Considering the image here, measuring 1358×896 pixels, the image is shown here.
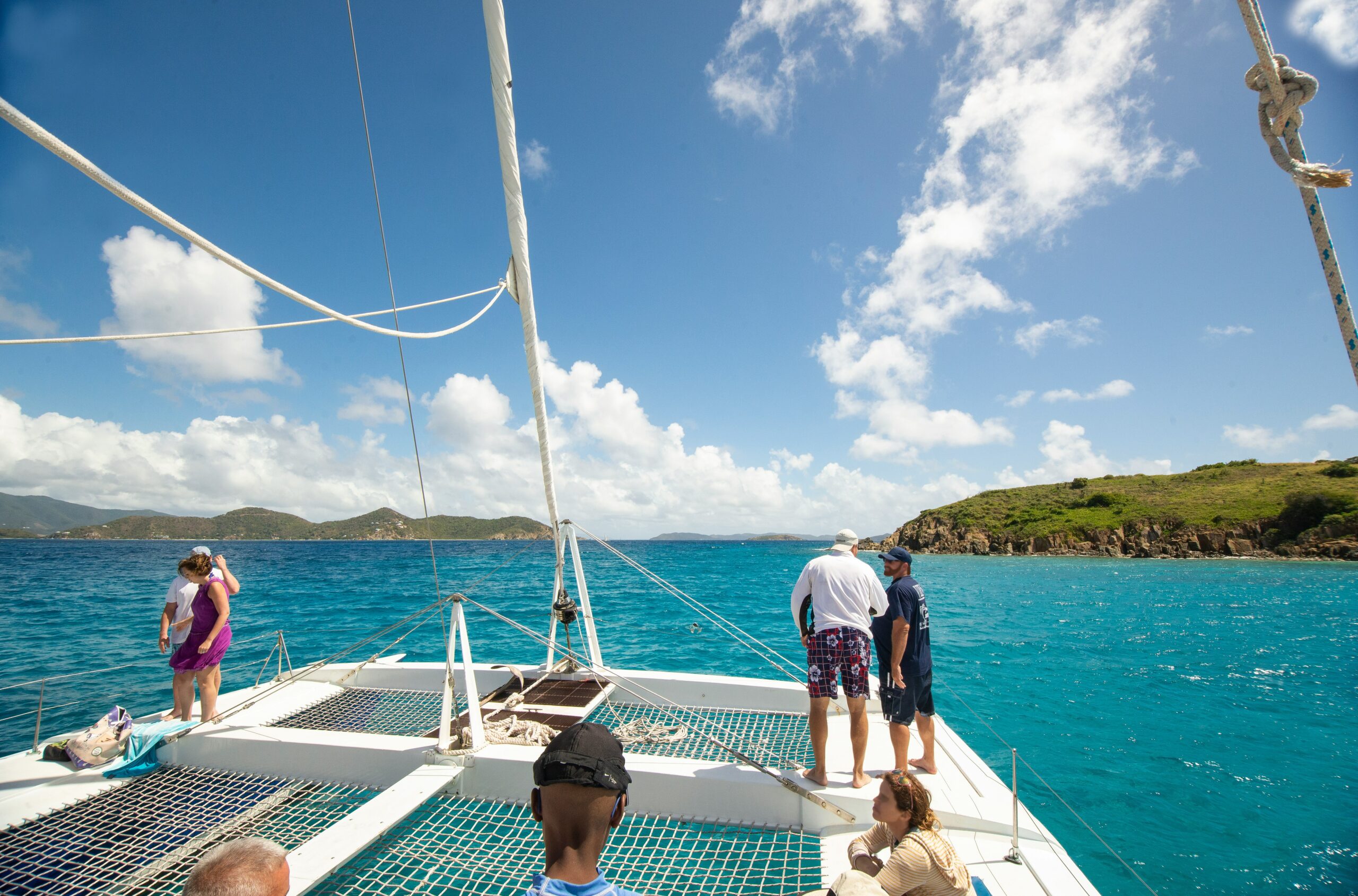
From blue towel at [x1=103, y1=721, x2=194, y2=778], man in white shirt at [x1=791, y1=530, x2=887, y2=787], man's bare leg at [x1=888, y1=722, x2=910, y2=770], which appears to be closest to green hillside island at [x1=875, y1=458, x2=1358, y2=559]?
man's bare leg at [x1=888, y1=722, x2=910, y2=770]

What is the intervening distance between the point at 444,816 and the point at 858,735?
3050 mm

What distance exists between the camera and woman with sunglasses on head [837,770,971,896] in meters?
2.60

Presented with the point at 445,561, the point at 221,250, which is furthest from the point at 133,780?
the point at 445,561

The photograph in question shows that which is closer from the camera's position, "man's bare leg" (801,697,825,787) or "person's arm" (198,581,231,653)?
"man's bare leg" (801,697,825,787)

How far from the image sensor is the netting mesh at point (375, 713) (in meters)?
6.04

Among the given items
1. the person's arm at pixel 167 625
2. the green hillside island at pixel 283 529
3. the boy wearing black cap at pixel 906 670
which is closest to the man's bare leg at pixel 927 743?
the boy wearing black cap at pixel 906 670

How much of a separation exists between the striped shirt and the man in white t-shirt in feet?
18.6

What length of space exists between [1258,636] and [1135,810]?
1512 cm

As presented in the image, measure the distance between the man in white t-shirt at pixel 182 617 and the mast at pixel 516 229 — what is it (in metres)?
3.14

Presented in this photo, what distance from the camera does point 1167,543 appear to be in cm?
5175

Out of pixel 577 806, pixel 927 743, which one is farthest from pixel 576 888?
pixel 927 743

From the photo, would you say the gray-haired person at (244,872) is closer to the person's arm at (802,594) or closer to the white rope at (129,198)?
the white rope at (129,198)

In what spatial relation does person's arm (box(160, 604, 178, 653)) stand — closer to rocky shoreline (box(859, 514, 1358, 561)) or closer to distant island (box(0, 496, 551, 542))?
rocky shoreline (box(859, 514, 1358, 561))

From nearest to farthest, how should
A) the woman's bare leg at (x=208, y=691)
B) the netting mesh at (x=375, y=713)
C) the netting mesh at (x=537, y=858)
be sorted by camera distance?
the netting mesh at (x=537, y=858) < the woman's bare leg at (x=208, y=691) < the netting mesh at (x=375, y=713)
